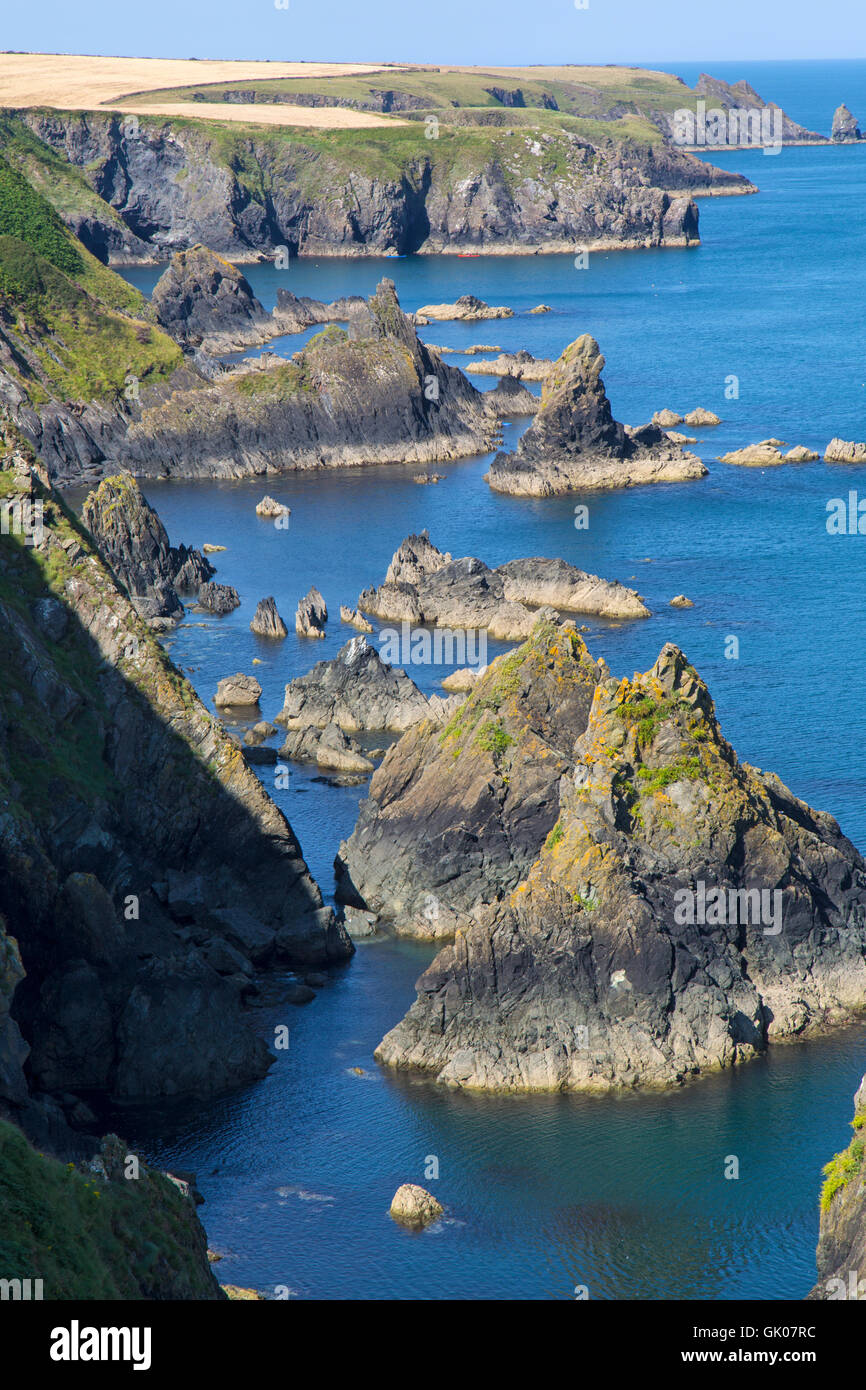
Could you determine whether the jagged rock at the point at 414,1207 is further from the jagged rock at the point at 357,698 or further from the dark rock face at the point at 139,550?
the dark rock face at the point at 139,550

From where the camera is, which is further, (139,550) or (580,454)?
(580,454)

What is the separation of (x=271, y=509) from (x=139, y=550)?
95.8 feet

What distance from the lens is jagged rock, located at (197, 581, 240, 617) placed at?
452ft

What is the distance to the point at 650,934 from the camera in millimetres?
68688

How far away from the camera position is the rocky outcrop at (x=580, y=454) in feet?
549

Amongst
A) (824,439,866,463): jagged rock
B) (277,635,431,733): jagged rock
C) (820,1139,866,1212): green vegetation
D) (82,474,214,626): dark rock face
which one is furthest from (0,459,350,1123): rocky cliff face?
(824,439,866,463): jagged rock

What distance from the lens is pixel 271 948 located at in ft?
255

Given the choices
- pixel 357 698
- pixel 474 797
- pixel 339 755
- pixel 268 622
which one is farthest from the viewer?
pixel 268 622

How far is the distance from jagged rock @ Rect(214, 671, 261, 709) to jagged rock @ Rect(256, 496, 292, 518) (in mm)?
54782

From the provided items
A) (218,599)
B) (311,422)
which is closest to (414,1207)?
(218,599)

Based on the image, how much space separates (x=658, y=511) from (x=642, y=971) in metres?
99.5

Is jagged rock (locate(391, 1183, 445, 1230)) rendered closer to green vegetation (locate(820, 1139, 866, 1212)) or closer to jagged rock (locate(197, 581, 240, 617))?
green vegetation (locate(820, 1139, 866, 1212))

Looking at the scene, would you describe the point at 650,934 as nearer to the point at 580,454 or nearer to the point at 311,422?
the point at 580,454

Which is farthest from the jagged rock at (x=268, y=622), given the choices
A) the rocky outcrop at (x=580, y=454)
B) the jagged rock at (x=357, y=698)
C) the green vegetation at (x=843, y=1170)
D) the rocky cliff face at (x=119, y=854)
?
the green vegetation at (x=843, y=1170)
